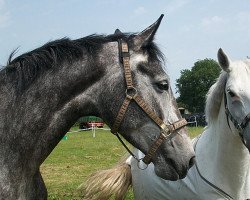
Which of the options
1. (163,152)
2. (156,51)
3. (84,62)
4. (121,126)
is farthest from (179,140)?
(84,62)

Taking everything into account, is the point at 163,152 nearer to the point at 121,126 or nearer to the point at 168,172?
the point at 168,172

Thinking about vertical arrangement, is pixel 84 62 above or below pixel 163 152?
above

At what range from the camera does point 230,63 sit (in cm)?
513

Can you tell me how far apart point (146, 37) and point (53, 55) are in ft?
2.41

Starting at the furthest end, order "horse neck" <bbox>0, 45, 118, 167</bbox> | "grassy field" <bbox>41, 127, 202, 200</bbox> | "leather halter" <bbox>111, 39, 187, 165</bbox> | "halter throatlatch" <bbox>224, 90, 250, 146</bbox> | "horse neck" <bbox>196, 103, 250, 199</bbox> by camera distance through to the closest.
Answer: "grassy field" <bbox>41, 127, 202, 200</bbox>, "horse neck" <bbox>196, 103, 250, 199</bbox>, "halter throatlatch" <bbox>224, 90, 250, 146</bbox>, "horse neck" <bbox>0, 45, 118, 167</bbox>, "leather halter" <bbox>111, 39, 187, 165</bbox>

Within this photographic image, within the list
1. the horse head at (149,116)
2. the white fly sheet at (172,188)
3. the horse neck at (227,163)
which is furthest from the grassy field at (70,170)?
the horse head at (149,116)

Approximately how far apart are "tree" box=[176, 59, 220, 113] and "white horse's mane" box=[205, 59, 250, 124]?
81.9 metres

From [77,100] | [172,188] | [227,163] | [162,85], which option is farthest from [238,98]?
[77,100]

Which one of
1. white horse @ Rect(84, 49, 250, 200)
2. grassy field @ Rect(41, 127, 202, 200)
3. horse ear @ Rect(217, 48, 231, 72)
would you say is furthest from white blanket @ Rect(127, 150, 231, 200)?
grassy field @ Rect(41, 127, 202, 200)

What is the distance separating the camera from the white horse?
187 inches

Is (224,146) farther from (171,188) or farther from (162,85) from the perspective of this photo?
(162,85)

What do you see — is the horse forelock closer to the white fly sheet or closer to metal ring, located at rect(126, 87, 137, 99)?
the white fly sheet

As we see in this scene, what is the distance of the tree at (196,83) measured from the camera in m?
88.1

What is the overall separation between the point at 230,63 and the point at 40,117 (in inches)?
103
